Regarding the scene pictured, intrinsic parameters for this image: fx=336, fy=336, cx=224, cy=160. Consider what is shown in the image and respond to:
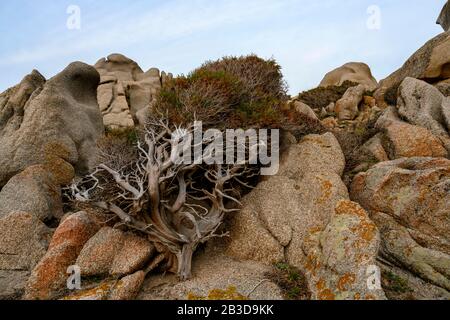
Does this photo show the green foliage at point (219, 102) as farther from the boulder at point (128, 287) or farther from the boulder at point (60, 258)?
the boulder at point (128, 287)

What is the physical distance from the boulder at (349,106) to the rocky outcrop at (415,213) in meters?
13.8

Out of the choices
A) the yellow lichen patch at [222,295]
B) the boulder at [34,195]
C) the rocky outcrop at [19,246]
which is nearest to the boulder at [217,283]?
the yellow lichen patch at [222,295]

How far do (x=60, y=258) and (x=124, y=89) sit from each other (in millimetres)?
22120

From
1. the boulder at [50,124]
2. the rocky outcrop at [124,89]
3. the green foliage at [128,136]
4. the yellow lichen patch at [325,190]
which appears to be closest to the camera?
the yellow lichen patch at [325,190]

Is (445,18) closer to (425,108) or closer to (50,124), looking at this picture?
(425,108)

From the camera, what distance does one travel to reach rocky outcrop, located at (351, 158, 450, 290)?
1009cm

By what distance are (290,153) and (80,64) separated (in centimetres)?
1310

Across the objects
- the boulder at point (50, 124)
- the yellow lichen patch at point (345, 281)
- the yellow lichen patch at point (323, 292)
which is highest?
the boulder at point (50, 124)

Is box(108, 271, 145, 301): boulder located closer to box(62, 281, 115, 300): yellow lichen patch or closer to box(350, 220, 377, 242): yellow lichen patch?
box(62, 281, 115, 300): yellow lichen patch

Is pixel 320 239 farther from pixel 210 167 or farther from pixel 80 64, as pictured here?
pixel 80 64

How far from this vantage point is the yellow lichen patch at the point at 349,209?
10266 millimetres

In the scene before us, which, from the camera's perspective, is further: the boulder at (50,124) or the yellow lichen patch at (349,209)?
the boulder at (50,124)

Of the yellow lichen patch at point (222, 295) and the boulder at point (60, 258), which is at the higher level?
the boulder at point (60, 258)

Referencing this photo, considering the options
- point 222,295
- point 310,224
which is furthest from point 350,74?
point 222,295
